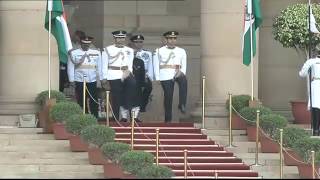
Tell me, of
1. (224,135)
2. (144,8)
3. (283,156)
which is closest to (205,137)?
(224,135)

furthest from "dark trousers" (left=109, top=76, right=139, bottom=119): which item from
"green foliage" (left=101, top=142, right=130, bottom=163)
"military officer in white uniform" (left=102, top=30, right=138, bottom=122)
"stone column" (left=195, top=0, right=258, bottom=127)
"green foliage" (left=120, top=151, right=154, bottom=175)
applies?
"green foliage" (left=120, top=151, right=154, bottom=175)

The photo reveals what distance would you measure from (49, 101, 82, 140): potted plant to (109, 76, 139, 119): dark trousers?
173 cm

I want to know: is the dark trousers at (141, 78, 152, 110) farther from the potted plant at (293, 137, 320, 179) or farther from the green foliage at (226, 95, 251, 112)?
the potted plant at (293, 137, 320, 179)

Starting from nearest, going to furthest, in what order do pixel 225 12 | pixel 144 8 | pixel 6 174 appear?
pixel 6 174, pixel 225 12, pixel 144 8

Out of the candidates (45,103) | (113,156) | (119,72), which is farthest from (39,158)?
(119,72)

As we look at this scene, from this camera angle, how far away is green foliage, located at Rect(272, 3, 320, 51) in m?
22.6

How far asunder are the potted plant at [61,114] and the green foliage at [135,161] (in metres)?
2.94

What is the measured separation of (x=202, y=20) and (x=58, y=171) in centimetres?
579

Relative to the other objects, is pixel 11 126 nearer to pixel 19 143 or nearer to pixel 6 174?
pixel 19 143

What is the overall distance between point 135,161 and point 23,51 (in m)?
5.57

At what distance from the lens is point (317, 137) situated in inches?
798

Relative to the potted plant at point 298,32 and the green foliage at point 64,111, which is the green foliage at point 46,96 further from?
the potted plant at point 298,32

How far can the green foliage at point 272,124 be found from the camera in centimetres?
2008

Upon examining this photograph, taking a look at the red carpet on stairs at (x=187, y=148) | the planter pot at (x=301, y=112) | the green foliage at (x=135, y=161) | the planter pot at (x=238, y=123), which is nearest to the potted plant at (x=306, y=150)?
the red carpet on stairs at (x=187, y=148)
